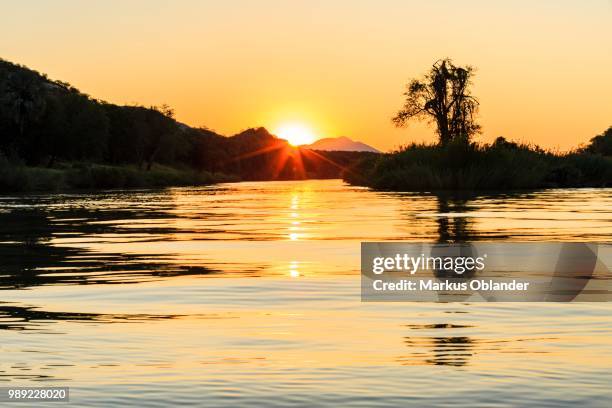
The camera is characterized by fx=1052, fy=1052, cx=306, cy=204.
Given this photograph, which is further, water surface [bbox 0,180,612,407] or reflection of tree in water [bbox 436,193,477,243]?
reflection of tree in water [bbox 436,193,477,243]

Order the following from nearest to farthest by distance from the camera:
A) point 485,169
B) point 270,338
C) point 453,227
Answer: point 270,338
point 453,227
point 485,169

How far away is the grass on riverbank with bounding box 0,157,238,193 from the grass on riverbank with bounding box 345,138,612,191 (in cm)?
2685

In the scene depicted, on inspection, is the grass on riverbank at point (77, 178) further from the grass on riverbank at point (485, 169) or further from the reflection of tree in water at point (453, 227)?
the reflection of tree in water at point (453, 227)

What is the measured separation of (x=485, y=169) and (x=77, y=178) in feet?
167

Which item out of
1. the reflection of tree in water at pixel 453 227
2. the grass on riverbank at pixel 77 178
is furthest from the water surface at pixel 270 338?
the grass on riverbank at pixel 77 178

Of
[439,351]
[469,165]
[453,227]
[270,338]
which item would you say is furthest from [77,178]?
[439,351]

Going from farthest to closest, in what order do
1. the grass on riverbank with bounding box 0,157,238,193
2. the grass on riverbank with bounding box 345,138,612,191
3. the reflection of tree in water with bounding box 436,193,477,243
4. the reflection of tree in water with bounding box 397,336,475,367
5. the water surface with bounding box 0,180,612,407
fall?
the grass on riverbank with bounding box 0,157,238,193 < the grass on riverbank with bounding box 345,138,612,191 < the reflection of tree in water with bounding box 436,193,477,243 < the reflection of tree in water with bounding box 397,336,475,367 < the water surface with bounding box 0,180,612,407

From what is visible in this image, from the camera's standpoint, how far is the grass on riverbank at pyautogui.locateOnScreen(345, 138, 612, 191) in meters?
62.5

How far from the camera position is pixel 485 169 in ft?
205

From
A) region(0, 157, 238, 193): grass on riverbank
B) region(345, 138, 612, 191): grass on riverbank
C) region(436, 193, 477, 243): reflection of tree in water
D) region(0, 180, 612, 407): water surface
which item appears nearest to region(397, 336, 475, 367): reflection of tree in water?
region(0, 180, 612, 407): water surface

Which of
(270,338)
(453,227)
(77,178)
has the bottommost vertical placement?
(270,338)

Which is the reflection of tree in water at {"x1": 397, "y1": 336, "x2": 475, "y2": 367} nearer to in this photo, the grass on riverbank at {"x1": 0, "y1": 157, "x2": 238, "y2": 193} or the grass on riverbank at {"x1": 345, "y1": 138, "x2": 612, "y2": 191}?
the grass on riverbank at {"x1": 345, "y1": 138, "x2": 612, "y2": 191}

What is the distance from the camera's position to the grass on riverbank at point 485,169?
62.5 m

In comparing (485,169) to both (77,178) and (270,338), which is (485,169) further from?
(270,338)
